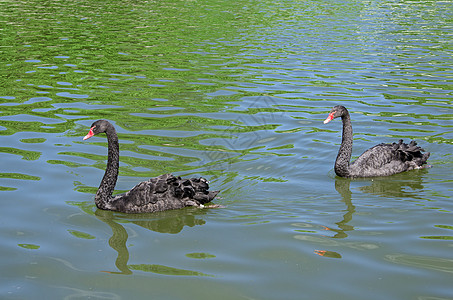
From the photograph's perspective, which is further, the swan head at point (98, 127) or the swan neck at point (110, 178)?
the swan head at point (98, 127)

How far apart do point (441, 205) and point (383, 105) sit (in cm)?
498

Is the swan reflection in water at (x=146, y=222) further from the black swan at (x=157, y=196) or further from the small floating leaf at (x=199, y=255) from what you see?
the small floating leaf at (x=199, y=255)

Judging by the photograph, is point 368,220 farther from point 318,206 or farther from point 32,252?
point 32,252

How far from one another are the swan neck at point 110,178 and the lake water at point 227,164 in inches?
6.7

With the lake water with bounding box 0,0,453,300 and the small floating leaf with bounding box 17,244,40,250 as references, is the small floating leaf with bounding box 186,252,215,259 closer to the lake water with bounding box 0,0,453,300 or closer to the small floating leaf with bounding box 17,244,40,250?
the lake water with bounding box 0,0,453,300

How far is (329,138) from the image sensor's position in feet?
32.9

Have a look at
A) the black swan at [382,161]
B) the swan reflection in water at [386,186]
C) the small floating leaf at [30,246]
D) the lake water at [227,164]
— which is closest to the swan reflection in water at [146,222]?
the lake water at [227,164]

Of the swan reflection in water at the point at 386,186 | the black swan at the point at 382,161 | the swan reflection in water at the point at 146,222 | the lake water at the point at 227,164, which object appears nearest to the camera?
the lake water at the point at 227,164

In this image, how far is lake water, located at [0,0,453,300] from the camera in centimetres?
539

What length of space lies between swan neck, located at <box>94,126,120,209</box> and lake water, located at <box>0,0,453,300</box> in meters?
0.17

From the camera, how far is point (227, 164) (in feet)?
28.2

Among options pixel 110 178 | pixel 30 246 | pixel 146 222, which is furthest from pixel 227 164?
pixel 30 246

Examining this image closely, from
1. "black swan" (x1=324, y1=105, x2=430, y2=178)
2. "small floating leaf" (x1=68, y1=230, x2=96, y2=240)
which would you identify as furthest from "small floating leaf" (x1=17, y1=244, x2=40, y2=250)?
"black swan" (x1=324, y1=105, x2=430, y2=178)

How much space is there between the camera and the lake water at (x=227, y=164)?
17.7ft
